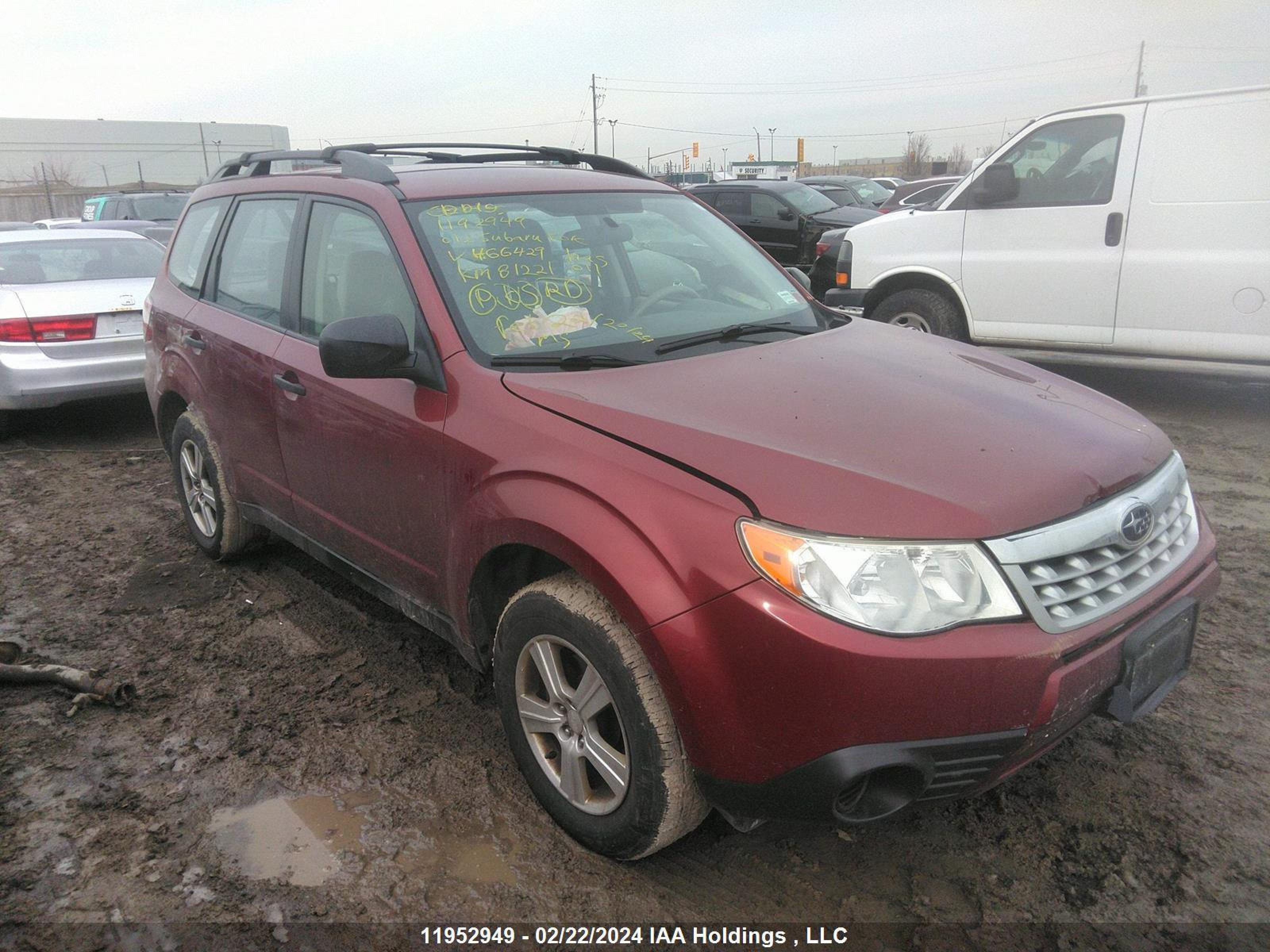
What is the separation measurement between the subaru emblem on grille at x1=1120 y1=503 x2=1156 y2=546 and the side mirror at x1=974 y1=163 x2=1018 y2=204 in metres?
5.04

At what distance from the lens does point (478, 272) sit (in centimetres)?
294

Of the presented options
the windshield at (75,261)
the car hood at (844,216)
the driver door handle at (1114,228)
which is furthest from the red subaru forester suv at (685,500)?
the car hood at (844,216)

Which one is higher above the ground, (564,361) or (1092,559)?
(564,361)

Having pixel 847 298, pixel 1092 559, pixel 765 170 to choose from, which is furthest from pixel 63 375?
pixel 765 170

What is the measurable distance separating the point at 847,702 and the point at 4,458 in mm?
6598

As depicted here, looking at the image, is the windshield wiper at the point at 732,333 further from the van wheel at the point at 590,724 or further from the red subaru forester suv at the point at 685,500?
the van wheel at the point at 590,724

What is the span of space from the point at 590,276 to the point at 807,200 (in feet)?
38.1

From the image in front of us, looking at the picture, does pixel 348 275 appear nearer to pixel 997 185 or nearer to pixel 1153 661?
pixel 1153 661

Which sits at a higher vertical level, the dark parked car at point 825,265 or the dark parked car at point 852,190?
the dark parked car at point 852,190

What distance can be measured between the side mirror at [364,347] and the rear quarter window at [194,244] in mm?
1996

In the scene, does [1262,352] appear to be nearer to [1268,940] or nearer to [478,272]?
[1268,940]

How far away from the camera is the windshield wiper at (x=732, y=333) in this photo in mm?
2865

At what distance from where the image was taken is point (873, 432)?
2.30m

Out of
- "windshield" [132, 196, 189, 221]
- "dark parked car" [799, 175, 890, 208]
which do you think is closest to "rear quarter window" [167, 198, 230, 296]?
"dark parked car" [799, 175, 890, 208]
